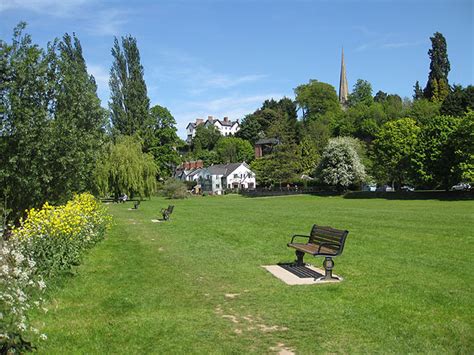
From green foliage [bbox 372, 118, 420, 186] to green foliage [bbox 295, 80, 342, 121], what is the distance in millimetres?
53404

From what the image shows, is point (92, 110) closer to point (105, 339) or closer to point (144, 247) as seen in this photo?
point (144, 247)

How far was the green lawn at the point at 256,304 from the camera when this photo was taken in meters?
5.59

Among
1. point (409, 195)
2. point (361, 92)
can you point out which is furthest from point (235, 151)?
point (409, 195)

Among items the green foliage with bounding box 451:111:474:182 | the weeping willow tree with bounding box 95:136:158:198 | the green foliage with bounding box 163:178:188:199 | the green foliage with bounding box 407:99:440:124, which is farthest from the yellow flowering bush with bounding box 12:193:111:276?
the green foliage with bounding box 407:99:440:124

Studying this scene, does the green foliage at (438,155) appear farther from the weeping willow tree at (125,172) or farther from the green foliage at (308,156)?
the weeping willow tree at (125,172)

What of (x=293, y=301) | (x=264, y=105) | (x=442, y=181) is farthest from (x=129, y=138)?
(x=264, y=105)

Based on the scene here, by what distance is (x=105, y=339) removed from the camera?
5.85m

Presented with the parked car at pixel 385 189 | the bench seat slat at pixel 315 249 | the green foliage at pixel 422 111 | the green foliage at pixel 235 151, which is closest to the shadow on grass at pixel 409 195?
the parked car at pixel 385 189

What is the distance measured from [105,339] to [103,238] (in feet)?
33.8

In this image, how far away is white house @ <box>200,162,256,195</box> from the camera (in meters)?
98.0

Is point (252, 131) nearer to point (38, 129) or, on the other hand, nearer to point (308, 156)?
point (308, 156)

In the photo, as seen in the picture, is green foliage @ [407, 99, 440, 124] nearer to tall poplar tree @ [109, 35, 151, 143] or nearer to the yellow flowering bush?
tall poplar tree @ [109, 35, 151, 143]

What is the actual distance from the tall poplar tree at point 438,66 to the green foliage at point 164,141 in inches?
2077

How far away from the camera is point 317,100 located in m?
116
